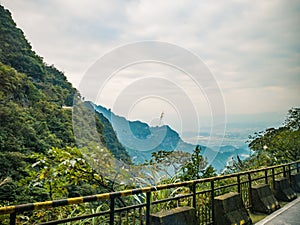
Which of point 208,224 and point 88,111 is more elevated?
point 88,111

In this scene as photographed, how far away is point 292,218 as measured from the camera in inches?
228

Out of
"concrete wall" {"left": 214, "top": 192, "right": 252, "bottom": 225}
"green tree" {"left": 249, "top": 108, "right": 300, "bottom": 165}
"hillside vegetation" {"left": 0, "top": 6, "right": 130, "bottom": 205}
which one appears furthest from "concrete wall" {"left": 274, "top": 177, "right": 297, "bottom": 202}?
"green tree" {"left": 249, "top": 108, "right": 300, "bottom": 165}

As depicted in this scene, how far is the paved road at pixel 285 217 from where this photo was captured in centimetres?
552

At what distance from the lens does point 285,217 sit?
5.90m

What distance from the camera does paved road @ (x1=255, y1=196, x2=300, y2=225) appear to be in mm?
5523

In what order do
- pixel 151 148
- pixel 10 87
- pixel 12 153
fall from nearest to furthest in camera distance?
1. pixel 151 148
2. pixel 12 153
3. pixel 10 87

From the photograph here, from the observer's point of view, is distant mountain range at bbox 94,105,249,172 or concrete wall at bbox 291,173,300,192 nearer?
distant mountain range at bbox 94,105,249,172

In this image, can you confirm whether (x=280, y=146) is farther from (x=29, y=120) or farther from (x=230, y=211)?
(x=29, y=120)

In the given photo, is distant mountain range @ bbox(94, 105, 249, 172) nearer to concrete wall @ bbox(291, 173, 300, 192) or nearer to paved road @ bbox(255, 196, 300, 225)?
concrete wall @ bbox(291, 173, 300, 192)

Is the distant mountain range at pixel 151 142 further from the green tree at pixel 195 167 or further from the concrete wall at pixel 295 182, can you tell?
the concrete wall at pixel 295 182

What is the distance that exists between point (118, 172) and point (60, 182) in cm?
142

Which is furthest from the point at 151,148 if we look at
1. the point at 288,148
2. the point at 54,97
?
the point at 54,97

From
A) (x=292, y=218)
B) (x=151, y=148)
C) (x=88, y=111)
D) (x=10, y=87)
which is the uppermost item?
(x=10, y=87)

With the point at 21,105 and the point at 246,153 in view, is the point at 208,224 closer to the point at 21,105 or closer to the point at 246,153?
the point at 246,153
